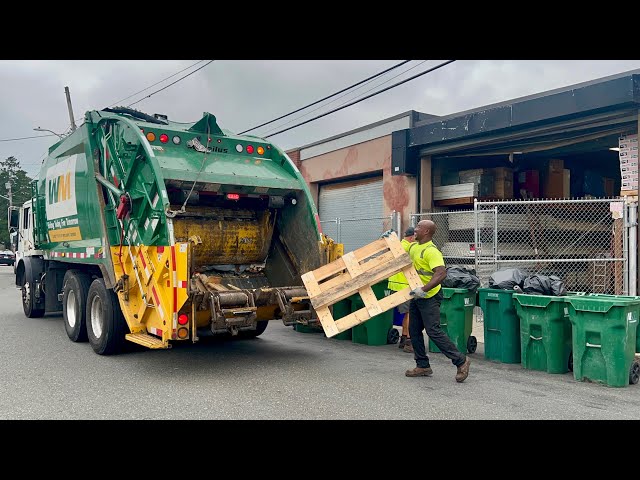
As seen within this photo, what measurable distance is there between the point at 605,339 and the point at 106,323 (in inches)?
221

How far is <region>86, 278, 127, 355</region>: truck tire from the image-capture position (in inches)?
279

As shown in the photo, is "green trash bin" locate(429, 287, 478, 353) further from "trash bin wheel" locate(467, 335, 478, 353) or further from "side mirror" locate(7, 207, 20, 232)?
"side mirror" locate(7, 207, 20, 232)

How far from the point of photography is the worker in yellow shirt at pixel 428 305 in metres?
5.97

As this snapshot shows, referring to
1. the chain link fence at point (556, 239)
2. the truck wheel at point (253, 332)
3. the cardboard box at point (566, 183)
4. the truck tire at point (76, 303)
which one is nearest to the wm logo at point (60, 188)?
the truck tire at point (76, 303)

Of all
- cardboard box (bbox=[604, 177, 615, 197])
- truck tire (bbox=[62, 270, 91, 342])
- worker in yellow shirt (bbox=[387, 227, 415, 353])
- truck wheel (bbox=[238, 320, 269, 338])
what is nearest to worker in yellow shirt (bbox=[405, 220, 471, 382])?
worker in yellow shirt (bbox=[387, 227, 415, 353])

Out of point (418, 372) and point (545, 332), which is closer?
point (418, 372)

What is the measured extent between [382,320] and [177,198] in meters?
3.39

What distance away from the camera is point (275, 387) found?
5781 mm

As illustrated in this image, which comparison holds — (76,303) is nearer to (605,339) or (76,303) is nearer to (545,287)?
(545,287)

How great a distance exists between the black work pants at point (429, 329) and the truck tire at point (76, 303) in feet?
15.1

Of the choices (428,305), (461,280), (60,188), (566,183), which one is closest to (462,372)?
(428,305)

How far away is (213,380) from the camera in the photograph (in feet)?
20.0

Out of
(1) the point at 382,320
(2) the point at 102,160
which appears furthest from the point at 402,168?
(2) the point at 102,160

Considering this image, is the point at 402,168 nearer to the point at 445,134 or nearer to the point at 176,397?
the point at 445,134
